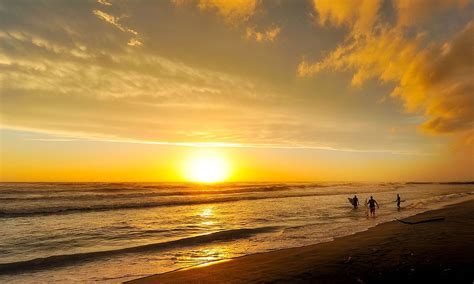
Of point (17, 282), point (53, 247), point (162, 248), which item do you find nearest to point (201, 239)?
point (162, 248)

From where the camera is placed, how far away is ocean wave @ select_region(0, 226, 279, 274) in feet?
53.5

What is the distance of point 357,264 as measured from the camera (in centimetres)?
1382

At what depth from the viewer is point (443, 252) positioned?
49.8 ft

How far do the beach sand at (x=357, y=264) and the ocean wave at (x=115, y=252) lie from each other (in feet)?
19.6

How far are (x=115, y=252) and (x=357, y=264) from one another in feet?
43.8

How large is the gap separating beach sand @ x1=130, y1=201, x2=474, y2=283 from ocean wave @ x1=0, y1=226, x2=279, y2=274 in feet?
19.6

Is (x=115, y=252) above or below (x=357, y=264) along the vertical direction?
below

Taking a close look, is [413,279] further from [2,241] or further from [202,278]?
[2,241]

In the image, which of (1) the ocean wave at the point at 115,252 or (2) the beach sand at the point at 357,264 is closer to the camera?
(2) the beach sand at the point at 357,264

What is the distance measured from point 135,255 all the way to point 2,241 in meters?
11.8

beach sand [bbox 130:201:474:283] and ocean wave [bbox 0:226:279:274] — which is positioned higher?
beach sand [bbox 130:201:474:283]

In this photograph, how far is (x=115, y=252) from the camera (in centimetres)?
1908

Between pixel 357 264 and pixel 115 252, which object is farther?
pixel 115 252

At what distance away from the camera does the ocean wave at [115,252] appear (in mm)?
16297
